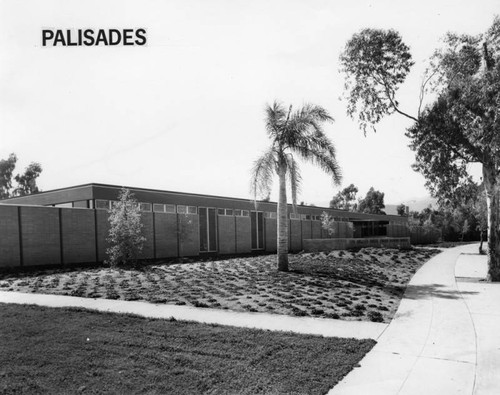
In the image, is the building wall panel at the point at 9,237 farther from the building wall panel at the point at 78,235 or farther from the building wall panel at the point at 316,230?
the building wall panel at the point at 316,230

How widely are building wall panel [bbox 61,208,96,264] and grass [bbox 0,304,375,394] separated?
13.9 meters

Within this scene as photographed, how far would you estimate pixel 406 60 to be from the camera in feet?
54.7

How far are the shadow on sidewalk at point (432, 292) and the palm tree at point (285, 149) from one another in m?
4.95

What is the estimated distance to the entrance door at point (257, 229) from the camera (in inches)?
1467

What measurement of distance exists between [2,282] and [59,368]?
429 inches

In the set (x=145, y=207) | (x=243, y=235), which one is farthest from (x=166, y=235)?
(x=243, y=235)

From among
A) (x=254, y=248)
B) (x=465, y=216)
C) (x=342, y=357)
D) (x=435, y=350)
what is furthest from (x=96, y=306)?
(x=465, y=216)

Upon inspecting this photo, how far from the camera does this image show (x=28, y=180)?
6006 cm

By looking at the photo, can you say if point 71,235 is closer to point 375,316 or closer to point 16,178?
point 375,316

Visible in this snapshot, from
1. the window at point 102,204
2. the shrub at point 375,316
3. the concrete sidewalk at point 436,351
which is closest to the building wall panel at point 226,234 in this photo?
the window at point 102,204

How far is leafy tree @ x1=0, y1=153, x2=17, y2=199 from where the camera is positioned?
5775 centimetres

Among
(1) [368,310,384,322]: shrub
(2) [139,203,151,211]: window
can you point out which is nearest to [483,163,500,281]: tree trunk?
(1) [368,310,384,322]: shrub

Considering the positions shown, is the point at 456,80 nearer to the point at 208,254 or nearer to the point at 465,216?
the point at 208,254

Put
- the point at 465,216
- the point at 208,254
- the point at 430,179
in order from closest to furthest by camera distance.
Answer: the point at 430,179 < the point at 208,254 < the point at 465,216
